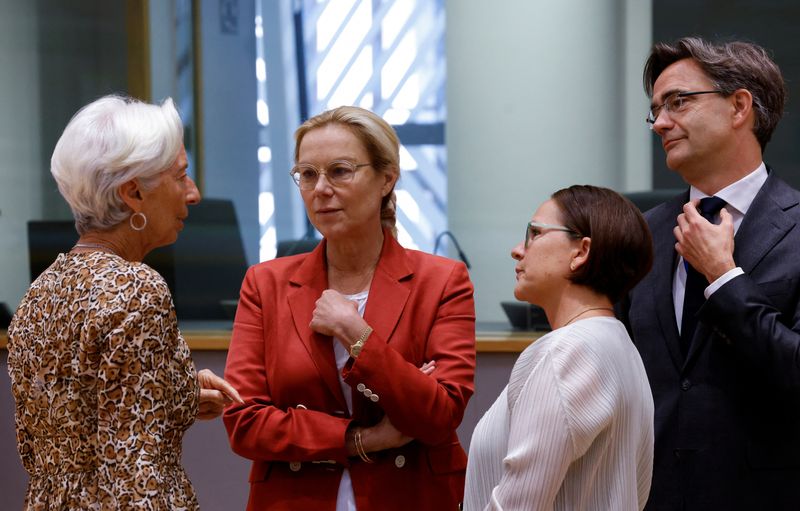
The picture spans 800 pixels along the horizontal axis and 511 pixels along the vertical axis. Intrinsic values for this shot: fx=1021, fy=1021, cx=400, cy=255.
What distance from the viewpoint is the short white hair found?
6.21 feet

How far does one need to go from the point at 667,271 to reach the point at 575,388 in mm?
746

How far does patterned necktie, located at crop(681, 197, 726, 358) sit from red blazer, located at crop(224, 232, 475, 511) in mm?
477

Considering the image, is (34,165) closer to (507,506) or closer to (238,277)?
(238,277)

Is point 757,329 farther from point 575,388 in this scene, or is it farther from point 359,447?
point 359,447

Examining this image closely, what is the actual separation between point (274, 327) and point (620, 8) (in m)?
2.57

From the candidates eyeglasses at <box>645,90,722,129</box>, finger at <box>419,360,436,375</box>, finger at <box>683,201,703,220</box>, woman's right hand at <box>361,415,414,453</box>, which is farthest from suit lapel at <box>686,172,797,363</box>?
woman's right hand at <box>361,415,414,453</box>

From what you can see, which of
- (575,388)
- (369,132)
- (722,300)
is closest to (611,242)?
(575,388)

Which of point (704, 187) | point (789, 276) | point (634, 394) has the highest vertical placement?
point (704, 187)

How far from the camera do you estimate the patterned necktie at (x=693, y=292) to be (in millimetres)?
2268

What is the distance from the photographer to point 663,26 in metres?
4.30

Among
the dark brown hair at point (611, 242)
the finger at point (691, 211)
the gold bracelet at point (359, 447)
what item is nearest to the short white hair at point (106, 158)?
the gold bracelet at point (359, 447)

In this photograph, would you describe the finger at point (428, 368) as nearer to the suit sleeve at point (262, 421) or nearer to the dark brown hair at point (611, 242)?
the suit sleeve at point (262, 421)

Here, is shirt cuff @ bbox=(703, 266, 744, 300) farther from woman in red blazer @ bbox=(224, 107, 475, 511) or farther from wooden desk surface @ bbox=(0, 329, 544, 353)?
wooden desk surface @ bbox=(0, 329, 544, 353)

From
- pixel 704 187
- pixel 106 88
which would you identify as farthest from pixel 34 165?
pixel 704 187
